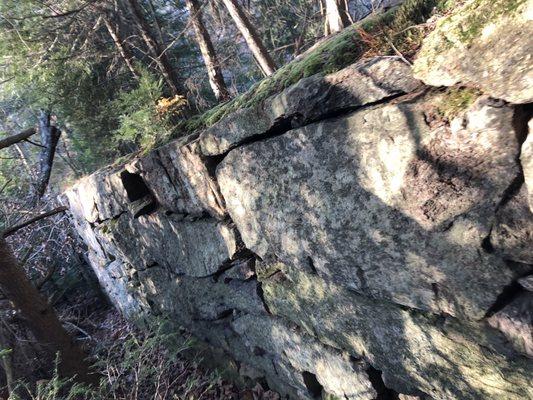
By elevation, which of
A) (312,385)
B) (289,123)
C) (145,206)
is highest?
(289,123)

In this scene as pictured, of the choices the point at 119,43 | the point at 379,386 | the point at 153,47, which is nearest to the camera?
the point at 379,386

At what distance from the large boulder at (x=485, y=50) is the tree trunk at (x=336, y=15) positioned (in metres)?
2.24

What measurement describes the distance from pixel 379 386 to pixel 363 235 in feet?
4.51

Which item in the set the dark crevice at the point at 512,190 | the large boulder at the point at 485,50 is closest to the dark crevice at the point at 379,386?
the dark crevice at the point at 512,190

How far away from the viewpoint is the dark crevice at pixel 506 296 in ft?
5.77

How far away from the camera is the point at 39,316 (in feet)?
14.3

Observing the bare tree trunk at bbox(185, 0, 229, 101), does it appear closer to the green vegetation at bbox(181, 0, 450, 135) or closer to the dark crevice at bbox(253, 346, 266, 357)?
the green vegetation at bbox(181, 0, 450, 135)

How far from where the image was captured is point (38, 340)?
445 centimetres

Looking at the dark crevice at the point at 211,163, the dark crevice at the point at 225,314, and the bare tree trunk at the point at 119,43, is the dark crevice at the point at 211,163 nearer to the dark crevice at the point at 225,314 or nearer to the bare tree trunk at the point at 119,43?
the dark crevice at the point at 225,314

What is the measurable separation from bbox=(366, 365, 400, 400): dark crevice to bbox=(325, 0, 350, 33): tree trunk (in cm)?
310

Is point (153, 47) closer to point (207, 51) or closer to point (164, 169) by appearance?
point (207, 51)

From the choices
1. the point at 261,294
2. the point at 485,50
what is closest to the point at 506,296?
the point at 485,50

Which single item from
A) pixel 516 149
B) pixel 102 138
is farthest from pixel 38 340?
pixel 102 138

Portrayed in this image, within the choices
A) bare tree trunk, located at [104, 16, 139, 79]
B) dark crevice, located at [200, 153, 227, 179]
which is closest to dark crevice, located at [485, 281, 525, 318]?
dark crevice, located at [200, 153, 227, 179]
